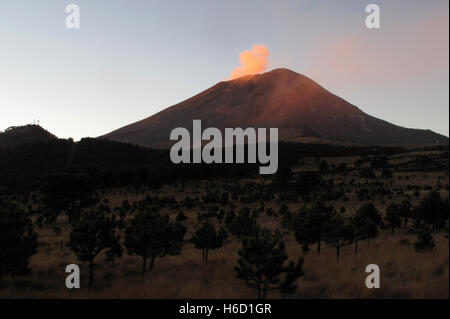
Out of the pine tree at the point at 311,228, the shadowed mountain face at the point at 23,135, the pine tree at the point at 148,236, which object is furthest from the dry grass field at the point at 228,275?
the shadowed mountain face at the point at 23,135

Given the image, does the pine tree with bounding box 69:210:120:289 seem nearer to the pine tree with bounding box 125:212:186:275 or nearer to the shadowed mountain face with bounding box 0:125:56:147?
the pine tree with bounding box 125:212:186:275

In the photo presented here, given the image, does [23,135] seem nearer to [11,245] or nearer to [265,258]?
[11,245]

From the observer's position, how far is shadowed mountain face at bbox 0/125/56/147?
14850 cm

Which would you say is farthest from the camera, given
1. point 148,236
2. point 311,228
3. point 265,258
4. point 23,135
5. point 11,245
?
point 23,135

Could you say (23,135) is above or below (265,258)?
above

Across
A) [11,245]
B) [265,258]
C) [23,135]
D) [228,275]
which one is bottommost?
[228,275]

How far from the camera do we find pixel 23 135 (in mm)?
154875

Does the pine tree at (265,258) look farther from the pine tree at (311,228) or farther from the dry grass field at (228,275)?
the pine tree at (311,228)

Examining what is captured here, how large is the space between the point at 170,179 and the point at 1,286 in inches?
2946

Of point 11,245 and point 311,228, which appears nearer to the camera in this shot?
point 11,245

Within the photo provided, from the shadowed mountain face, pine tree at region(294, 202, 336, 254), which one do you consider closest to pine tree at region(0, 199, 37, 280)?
pine tree at region(294, 202, 336, 254)

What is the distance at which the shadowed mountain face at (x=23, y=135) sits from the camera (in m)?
148

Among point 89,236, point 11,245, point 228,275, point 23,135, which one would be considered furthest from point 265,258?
point 23,135
